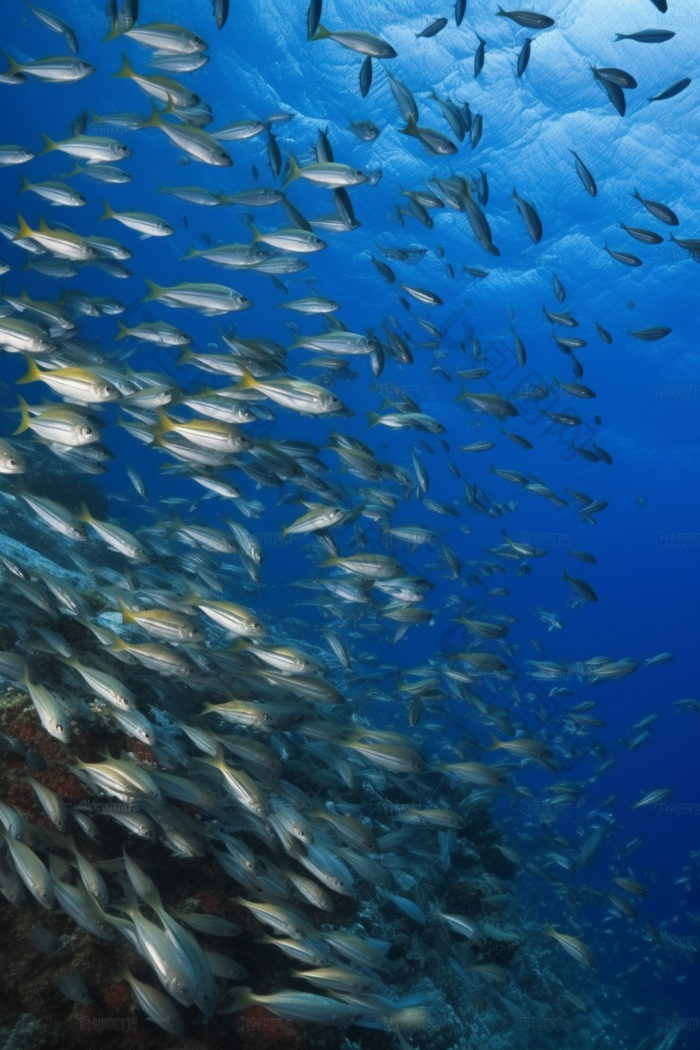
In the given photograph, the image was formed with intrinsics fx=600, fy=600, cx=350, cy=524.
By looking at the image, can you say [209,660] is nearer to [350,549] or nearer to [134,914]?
[134,914]

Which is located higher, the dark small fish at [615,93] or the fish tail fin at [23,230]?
the dark small fish at [615,93]

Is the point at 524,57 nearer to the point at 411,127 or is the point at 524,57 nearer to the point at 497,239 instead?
the point at 411,127

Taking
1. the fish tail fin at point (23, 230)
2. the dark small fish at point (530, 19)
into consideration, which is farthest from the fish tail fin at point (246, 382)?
the dark small fish at point (530, 19)

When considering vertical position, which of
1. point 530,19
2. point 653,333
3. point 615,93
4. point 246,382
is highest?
point 530,19

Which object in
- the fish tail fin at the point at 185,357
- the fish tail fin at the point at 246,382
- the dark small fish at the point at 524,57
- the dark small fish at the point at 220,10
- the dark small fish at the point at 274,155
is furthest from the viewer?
the dark small fish at the point at 524,57

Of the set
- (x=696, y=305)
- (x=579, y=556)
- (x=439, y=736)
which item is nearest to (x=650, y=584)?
(x=696, y=305)

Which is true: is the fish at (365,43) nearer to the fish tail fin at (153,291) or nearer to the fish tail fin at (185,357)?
the fish tail fin at (153,291)

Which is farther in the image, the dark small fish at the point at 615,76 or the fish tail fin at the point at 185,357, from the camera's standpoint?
the dark small fish at the point at 615,76

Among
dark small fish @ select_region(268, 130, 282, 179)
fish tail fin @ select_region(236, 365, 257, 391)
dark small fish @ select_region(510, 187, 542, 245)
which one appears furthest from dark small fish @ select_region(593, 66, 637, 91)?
fish tail fin @ select_region(236, 365, 257, 391)

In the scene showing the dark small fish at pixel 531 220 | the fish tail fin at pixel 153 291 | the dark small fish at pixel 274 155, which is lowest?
the fish tail fin at pixel 153 291

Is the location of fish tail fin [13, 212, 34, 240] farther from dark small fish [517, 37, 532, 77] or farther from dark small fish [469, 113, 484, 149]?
dark small fish [517, 37, 532, 77]

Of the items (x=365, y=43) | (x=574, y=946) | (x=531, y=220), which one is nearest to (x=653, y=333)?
(x=531, y=220)

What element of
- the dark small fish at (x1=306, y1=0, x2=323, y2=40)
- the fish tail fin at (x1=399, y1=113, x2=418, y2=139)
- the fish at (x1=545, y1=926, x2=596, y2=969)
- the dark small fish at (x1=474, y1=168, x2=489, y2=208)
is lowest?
the fish at (x1=545, y1=926, x2=596, y2=969)

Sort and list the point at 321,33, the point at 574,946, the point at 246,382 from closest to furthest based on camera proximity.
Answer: the point at 246,382 → the point at 321,33 → the point at 574,946
